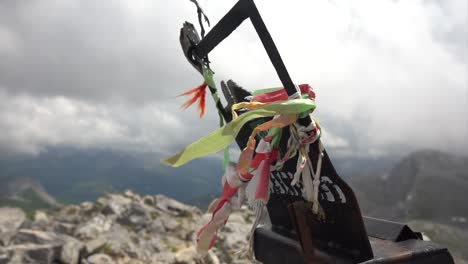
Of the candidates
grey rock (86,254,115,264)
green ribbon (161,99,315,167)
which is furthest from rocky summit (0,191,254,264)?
green ribbon (161,99,315,167)

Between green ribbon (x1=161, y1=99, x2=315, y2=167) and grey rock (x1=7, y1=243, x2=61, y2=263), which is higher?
green ribbon (x1=161, y1=99, x2=315, y2=167)

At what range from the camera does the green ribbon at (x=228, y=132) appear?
226 cm

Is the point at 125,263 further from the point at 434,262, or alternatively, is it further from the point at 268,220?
the point at 434,262

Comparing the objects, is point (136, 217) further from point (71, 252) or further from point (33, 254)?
point (33, 254)

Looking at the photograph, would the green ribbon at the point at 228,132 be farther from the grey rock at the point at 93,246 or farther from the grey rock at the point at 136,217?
the grey rock at the point at 136,217

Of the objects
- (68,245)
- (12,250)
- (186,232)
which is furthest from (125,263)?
(186,232)

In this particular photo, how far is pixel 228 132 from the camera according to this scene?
2.30 metres

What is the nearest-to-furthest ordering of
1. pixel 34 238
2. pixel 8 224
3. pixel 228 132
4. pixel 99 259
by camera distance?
pixel 228 132, pixel 99 259, pixel 34 238, pixel 8 224

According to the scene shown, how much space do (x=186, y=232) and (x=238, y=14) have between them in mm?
16935

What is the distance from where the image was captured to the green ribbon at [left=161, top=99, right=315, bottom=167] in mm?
2264

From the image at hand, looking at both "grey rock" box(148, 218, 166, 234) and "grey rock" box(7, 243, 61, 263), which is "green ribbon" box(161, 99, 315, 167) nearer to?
"grey rock" box(7, 243, 61, 263)

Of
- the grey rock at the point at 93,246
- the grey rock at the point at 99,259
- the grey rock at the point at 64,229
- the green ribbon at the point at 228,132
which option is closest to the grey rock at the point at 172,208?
the grey rock at the point at 64,229

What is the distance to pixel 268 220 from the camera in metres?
3.96

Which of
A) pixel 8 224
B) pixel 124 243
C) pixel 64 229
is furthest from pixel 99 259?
pixel 8 224
